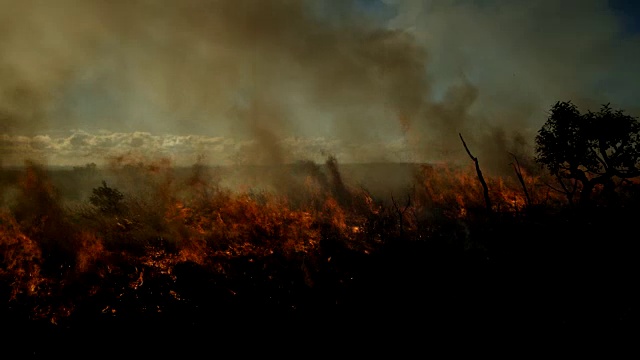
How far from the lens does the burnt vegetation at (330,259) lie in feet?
44.1

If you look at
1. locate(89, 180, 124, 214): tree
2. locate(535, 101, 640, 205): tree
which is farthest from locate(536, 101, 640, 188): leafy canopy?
locate(89, 180, 124, 214): tree

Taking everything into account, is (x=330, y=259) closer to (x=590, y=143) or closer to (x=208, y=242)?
(x=208, y=242)

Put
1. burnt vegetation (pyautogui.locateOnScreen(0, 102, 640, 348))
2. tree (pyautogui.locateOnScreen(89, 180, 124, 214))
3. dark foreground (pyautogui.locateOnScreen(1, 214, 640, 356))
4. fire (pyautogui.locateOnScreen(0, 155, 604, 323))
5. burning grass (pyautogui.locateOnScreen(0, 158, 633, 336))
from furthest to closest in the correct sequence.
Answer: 1. tree (pyautogui.locateOnScreen(89, 180, 124, 214))
2. fire (pyautogui.locateOnScreen(0, 155, 604, 323))
3. burning grass (pyautogui.locateOnScreen(0, 158, 633, 336))
4. burnt vegetation (pyautogui.locateOnScreen(0, 102, 640, 348))
5. dark foreground (pyautogui.locateOnScreen(1, 214, 640, 356))

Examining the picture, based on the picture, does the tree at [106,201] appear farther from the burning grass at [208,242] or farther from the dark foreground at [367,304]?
the dark foreground at [367,304]

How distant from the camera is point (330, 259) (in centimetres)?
1998

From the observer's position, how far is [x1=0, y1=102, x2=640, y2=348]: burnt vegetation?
13430mm

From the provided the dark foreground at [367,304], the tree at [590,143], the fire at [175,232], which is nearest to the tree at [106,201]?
the fire at [175,232]

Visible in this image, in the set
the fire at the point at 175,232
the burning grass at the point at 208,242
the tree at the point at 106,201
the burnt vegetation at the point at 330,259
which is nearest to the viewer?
the burnt vegetation at the point at 330,259

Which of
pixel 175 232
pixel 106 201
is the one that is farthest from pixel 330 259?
pixel 106 201

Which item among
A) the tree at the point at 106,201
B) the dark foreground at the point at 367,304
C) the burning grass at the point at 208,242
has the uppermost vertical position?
the tree at the point at 106,201

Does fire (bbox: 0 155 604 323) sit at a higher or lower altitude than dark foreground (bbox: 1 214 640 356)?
higher

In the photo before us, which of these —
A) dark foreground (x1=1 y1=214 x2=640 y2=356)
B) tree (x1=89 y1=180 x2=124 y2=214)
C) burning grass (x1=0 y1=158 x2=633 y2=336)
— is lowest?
dark foreground (x1=1 y1=214 x2=640 y2=356)

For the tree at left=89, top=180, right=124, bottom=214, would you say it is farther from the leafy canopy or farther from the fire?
the leafy canopy

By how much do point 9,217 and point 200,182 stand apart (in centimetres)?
2002
